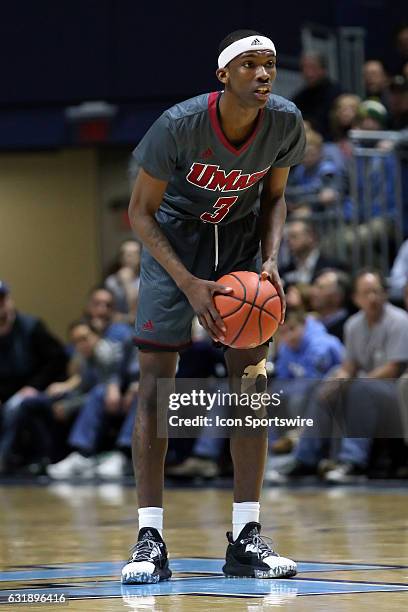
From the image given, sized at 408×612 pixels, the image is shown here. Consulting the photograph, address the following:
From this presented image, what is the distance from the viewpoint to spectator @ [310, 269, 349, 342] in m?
9.88

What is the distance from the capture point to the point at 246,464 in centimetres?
474

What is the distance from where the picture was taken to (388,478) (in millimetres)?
9031

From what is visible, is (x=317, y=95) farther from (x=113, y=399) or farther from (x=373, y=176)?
(x=113, y=399)

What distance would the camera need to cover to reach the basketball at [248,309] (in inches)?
178

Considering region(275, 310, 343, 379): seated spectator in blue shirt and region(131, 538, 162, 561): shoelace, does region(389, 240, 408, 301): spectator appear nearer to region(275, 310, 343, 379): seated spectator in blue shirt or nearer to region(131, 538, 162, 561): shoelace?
region(275, 310, 343, 379): seated spectator in blue shirt

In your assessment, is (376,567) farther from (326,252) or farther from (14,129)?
(14,129)

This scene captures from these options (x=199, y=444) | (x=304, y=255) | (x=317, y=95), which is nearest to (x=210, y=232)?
(x=199, y=444)

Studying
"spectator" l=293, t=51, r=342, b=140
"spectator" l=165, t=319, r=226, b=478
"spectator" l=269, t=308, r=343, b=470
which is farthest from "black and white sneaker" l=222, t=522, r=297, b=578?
"spectator" l=293, t=51, r=342, b=140

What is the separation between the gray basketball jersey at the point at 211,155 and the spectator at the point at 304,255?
5.74m

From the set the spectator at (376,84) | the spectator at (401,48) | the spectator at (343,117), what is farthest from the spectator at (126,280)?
the spectator at (401,48)

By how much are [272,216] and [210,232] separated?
244 millimetres

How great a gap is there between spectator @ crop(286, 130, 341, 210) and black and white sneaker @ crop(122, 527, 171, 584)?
6807mm

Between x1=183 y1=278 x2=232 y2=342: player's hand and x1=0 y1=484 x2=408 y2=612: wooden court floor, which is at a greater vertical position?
x1=183 y1=278 x2=232 y2=342: player's hand

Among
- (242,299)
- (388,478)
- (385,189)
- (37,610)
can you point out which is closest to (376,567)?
(242,299)
